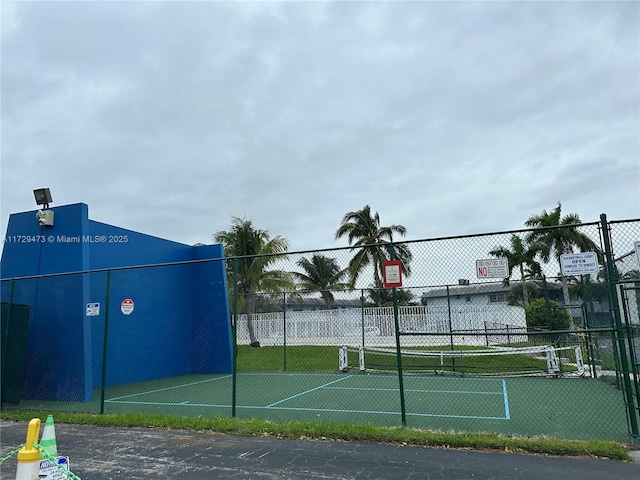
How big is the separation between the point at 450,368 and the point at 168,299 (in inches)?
360

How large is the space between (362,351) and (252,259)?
10.5 m

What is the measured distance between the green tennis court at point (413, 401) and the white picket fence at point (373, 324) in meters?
1.60

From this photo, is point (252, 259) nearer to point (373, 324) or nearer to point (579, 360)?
point (373, 324)

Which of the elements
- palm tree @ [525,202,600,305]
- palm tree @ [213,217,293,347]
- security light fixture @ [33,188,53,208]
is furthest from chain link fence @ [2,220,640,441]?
palm tree @ [525,202,600,305]

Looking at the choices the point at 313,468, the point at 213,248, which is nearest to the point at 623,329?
the point at 313,468

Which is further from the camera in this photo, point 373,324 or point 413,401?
point 373,324

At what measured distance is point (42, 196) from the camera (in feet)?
34.1

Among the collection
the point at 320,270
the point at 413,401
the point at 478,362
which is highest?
the point at 320,270

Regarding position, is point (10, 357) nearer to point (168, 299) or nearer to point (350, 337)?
point (168, 299)

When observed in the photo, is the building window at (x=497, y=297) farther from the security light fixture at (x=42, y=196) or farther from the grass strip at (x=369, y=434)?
the security light fixture at (x=42, y=196)

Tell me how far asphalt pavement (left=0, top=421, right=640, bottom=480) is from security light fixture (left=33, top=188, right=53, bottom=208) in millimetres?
6046

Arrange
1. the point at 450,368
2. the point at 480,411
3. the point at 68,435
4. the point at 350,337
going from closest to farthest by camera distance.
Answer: the point at 68,435 → the point at 480,411 → the point at 450,368 → the point at 350,337

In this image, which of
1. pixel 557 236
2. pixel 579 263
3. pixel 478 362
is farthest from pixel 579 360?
pixel 557 236

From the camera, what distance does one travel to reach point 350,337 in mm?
14430
